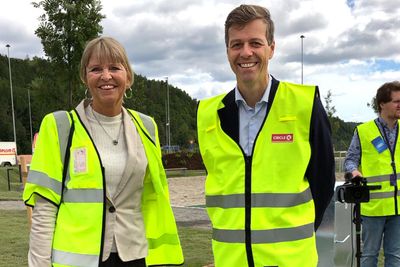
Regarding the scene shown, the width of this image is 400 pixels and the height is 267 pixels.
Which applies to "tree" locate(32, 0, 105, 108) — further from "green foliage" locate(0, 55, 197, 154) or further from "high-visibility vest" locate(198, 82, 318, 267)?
"high-visibility vest" locate(198, 82, 318, 267)

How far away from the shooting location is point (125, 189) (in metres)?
2.70

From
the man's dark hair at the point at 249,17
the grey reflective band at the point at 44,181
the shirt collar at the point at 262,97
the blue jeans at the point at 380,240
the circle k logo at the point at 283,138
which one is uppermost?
the man's dark hair at the point at 249,17

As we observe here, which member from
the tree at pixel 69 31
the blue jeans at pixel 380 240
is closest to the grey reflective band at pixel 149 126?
the blue jeans at pixel 380 240

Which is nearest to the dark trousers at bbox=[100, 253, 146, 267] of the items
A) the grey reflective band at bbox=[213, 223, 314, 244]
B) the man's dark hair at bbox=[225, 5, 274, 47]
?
the grey reflective band at bbox=[213, 223, 314, 244]

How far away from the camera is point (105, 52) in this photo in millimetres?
2707

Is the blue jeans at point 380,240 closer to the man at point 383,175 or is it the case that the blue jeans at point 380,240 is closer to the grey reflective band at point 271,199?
the man at point 383,175

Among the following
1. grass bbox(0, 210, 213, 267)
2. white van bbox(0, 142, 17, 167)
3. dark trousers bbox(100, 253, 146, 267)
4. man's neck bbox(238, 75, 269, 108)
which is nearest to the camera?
man's neck bbox(238, 75, 269, 108)

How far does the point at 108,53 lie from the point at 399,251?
145 inches

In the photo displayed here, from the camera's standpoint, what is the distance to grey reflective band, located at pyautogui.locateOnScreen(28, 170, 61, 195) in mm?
2519

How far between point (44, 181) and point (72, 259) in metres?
0.43

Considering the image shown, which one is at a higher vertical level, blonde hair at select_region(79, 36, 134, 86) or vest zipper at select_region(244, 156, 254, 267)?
blonde hair at select_region(79, 36, 134, 86)

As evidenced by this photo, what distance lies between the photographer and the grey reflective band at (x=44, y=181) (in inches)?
99.2

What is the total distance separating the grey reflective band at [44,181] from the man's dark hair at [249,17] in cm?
117

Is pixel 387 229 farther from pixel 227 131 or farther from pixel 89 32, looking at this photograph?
pixel 89 32
